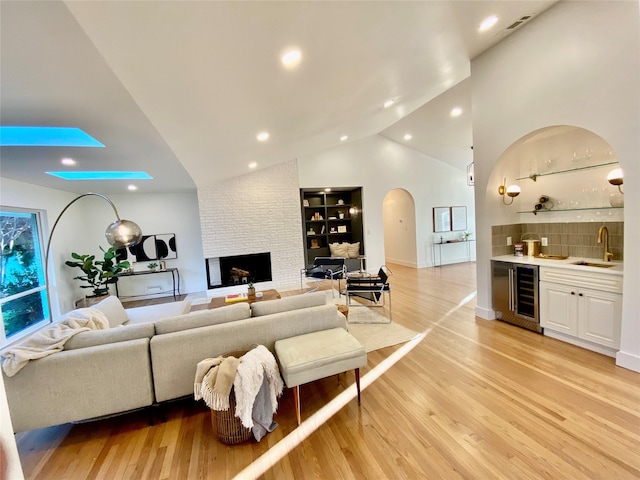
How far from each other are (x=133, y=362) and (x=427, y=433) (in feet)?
7.16

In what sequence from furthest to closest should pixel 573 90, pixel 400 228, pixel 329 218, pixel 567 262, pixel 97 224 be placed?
pixel 400 228 → pixel 329 218 → pixel 97 224 → pixel 567 262 → pixel 573 90

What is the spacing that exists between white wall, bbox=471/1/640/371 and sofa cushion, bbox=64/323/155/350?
13.3 feet

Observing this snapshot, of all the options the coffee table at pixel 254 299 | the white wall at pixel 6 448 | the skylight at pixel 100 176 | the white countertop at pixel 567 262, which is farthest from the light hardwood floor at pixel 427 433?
the skylight at pixel 100 176

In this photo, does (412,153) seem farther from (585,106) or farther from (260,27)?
(260,27)

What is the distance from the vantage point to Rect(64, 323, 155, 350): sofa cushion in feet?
6.97

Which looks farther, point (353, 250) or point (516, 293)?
point (353, 250)

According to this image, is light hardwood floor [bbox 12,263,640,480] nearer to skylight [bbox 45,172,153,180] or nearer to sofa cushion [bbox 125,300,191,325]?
sofa cushion [bbox 125,300,191,325]

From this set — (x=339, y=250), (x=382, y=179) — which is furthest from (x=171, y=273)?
(x=382, y=179)

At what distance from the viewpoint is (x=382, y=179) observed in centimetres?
758

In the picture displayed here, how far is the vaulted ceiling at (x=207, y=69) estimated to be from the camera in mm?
1339

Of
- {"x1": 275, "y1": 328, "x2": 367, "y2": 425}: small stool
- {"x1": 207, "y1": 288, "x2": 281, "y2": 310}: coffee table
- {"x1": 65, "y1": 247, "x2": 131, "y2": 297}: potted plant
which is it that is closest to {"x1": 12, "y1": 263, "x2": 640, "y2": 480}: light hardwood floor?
{"x1": 275, "y1": 328, "x2": 367, "y2": 425}: small stool

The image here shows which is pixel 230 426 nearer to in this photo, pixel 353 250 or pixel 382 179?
pixel 353 250

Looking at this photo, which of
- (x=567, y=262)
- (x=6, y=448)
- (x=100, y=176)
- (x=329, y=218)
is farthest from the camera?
(x=329, y=218)

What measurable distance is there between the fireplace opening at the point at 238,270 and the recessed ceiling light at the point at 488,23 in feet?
17.4
